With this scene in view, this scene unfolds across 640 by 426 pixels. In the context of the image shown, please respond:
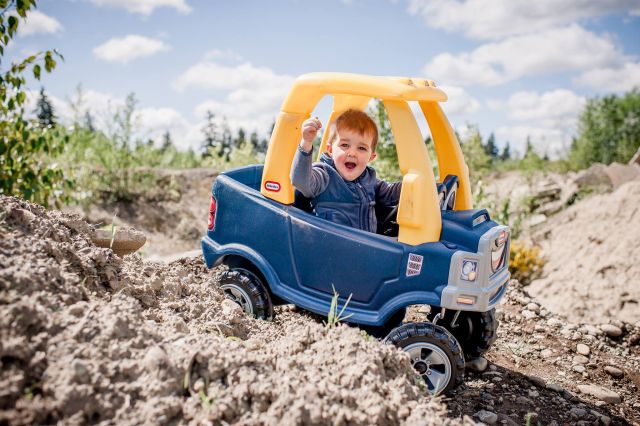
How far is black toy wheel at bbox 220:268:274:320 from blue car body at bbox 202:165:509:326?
65 mm

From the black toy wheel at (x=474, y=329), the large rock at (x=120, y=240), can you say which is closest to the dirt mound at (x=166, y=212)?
the large rock at (x=120, y=240)

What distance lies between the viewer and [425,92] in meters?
2.56

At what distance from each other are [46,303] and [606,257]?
225 inches

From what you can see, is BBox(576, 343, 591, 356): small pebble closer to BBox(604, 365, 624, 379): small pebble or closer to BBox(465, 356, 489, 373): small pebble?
BBox(604, 365, 624, 379): small pebble

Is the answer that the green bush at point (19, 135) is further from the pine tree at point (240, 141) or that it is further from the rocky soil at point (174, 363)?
the pine tree at point (240, 141)

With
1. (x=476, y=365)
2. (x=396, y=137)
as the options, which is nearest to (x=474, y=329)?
(x=476, y=365)

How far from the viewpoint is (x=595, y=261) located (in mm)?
5848

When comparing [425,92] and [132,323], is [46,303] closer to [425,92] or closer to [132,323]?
[132,323]

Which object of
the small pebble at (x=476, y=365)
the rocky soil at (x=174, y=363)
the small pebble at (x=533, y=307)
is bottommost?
the small pebble at (x=476, y=365)

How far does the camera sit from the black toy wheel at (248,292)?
9.61 ft

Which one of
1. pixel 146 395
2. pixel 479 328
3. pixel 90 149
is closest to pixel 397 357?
pixel 146 395

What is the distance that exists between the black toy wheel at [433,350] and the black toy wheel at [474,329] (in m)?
0.42

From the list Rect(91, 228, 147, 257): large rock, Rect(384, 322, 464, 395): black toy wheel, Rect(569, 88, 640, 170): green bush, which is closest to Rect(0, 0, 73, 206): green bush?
Rect(91, 228, 147, 257): large rock

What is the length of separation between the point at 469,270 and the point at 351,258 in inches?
22.7
